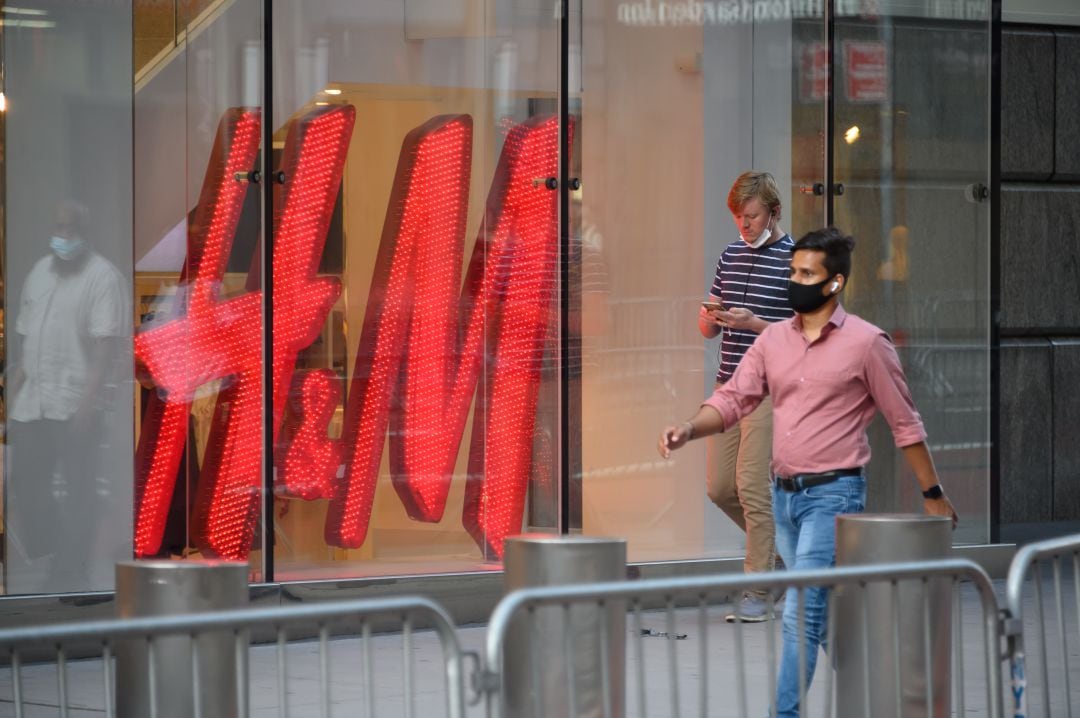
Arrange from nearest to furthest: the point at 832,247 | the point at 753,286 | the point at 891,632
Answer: the point at 891,632, the point at 832,247, the point at 753,286

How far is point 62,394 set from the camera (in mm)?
8547

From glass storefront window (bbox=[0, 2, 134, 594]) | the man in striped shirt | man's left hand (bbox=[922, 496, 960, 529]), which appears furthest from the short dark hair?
glass storefront window (bbox=[0, 2, 134, 594])

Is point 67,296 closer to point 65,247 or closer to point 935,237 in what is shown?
point 65,247

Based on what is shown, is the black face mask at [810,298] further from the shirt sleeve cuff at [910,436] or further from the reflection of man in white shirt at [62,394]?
the reflection of man in white shirt at [62,394]

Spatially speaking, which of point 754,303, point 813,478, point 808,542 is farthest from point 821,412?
point 754,303

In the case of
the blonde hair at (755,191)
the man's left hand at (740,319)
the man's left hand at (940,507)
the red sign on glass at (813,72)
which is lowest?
the man's left hand at (940,507)

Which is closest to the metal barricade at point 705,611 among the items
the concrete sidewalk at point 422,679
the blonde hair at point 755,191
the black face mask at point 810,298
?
the black face mask at point 810,298

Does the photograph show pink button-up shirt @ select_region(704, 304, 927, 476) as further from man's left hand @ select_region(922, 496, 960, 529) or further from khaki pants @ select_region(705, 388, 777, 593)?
khaki pants @ select_region(705, 388, 777, 593)

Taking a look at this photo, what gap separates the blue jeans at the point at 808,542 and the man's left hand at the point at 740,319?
5.85 feet

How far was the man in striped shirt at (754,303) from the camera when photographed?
28.9ft

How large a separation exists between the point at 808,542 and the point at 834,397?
1.68 ft

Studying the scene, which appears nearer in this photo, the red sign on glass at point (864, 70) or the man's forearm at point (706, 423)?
the man's forearm at point (706, 423)

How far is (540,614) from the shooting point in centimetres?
519

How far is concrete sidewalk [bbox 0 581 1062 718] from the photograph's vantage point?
281 inches
